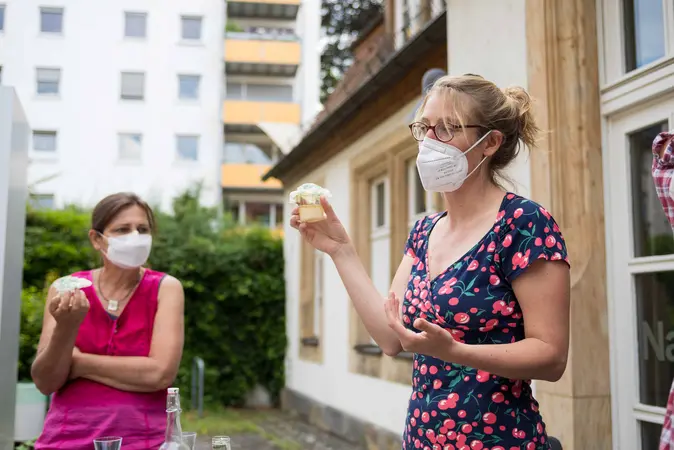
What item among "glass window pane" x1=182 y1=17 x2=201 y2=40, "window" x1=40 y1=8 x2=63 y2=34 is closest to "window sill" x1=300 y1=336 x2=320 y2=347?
"glass window pane" x1=182 y1=17 x2=201 y2=40

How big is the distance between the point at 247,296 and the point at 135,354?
35.5 feet

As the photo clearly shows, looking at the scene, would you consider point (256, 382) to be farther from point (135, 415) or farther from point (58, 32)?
point (58, 32)

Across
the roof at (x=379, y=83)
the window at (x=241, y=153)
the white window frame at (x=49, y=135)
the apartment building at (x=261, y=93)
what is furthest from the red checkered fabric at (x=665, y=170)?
the window at (x=241, y=153)

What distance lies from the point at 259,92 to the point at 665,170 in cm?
3179

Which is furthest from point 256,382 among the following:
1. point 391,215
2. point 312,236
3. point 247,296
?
point 312,236

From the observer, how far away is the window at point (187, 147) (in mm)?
30531

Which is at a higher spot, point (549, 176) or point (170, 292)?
point (549, 176)

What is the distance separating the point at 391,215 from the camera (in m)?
8.48

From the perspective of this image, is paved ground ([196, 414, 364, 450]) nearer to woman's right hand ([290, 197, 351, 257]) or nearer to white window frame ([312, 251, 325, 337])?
white window frame ([312, 251, 325, 337])

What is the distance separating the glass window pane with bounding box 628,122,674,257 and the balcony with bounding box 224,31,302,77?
28638mm

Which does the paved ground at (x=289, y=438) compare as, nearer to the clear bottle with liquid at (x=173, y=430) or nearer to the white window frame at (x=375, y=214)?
the white window frame at (x=375, y=214)

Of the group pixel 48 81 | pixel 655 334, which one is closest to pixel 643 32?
pixel 655 334

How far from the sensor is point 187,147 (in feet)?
100

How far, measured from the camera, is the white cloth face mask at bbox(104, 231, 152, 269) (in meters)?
3.04
